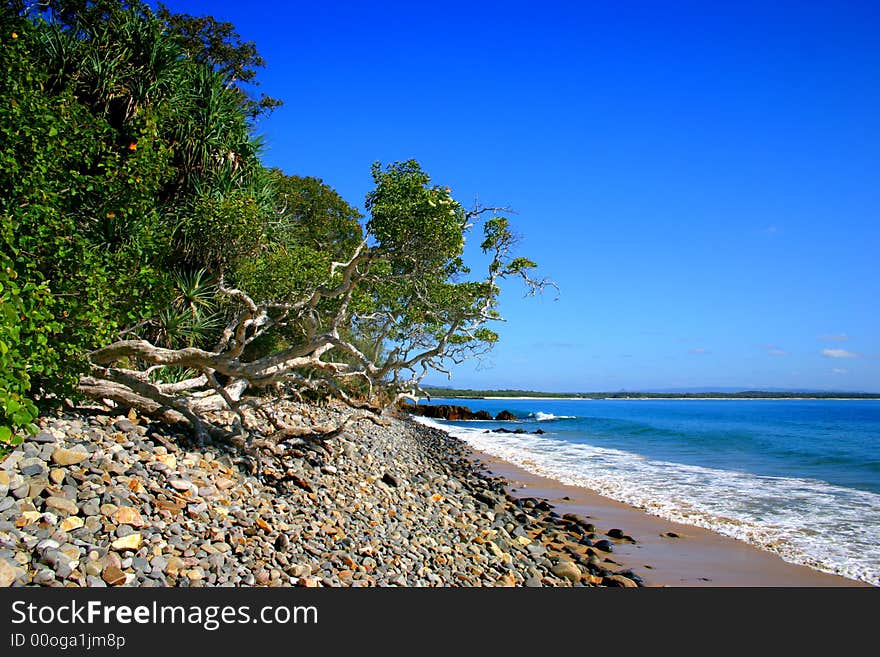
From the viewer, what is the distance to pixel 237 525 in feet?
21.7

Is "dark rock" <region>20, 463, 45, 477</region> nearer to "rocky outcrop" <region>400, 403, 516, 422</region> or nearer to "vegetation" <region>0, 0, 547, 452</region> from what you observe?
"vegetation" <region>0, 0, 547, 452</region>

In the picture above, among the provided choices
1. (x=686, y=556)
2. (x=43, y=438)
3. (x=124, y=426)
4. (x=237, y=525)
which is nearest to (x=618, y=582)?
(x=686, y=556)

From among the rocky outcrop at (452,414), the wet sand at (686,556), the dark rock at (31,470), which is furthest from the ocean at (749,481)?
the rocky outcrop at (452,414)

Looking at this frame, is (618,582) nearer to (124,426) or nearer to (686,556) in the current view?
(686,556)

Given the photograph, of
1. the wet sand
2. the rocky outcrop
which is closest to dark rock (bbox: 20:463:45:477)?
the wet sand

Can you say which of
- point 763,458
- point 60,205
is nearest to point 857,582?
point 60,205

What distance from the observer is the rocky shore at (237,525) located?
5.22 m

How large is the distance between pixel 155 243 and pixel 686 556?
9.53 metres

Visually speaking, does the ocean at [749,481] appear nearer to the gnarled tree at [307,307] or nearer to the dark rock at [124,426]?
the gnarled tree at [307,307]

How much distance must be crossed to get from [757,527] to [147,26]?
51.4ft

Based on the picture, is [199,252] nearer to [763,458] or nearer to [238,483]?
[238,483]

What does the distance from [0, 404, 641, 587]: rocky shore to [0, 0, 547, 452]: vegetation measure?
792mm

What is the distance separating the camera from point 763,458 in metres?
24.8

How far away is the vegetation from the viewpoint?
6.45 metres
